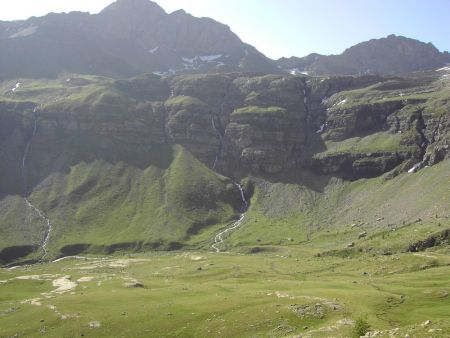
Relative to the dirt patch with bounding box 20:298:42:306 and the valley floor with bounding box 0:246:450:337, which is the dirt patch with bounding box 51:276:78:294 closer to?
the valley floor with bounding box 0:246:450:337

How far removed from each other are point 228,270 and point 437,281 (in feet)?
206

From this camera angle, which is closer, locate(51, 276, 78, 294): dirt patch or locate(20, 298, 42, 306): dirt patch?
locate(20, 298, 42, 306): dirt patch

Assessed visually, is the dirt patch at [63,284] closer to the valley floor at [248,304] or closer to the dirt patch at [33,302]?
the valley floor at [248,304]

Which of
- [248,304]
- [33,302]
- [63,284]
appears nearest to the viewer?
[248,304]

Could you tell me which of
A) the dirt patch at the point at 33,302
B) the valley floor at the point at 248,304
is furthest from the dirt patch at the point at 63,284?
the dirt patch at the point at 33,302

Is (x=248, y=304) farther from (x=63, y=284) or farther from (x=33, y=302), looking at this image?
(x=63, y=284)

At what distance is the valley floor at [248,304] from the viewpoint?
7225 cm

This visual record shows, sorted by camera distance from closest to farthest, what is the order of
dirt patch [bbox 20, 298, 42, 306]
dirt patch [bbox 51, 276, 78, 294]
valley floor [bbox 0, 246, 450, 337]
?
valley floor [bbox 0, 246, 450, 337], dirt patch [bbox 20, 298, 42, 306], dirt patch [bbox 51, 276, 78, 294]

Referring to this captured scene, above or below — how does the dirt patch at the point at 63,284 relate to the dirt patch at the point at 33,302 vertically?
below

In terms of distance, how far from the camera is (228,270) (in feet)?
471

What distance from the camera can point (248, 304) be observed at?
84312mm

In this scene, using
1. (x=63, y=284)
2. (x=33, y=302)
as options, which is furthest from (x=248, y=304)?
(x=63, y=284)

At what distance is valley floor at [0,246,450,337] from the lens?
237ft

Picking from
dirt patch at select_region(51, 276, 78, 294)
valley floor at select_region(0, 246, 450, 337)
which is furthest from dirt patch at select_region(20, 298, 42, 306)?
dirt patch at select_region(51, 276, 78, 294)
